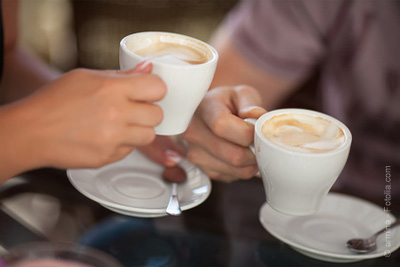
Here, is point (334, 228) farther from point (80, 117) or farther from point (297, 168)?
point (80, 117)

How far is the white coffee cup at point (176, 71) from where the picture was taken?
26.2 inches

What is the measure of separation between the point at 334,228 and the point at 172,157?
32 centimetres

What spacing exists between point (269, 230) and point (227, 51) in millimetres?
689

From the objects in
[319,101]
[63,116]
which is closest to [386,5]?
[319,101]

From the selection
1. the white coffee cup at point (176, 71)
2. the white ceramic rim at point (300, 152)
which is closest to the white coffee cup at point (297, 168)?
the white ceramic rim at point (300, 152)

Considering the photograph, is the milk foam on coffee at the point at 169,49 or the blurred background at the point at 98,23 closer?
the milk foam on coffee at the point at 169,49

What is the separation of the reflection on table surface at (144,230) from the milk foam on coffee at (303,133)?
0.61 feet

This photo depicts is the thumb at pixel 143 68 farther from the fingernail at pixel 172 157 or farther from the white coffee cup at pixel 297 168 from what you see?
the fingernail at pixel 172 157

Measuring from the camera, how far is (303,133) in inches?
28.9

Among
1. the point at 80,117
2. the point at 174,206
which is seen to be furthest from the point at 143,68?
the point at 174,206

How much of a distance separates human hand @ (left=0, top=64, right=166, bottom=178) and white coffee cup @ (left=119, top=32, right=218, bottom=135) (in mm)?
36

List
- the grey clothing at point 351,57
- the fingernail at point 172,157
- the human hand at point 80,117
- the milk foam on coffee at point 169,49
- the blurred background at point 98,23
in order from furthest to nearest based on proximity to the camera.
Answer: the blurred background at point 98,23
the grey clothing at point 351,57
the fingernail at point 172,157
the milk foam on coffee at point 169,49
the human hand at point 80,117

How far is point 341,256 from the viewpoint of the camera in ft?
2.37

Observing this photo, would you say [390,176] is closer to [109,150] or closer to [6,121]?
[109,150]
